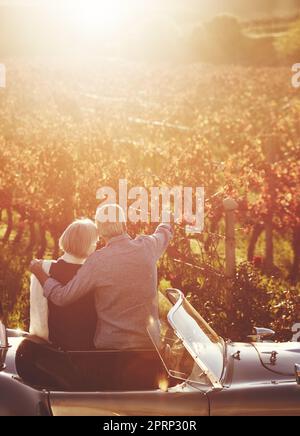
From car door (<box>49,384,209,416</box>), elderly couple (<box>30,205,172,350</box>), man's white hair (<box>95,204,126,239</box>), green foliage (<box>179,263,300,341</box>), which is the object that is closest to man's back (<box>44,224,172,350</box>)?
elderly couple (<box>30,205,172,350</box>)

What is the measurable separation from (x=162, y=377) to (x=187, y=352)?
0.17 m

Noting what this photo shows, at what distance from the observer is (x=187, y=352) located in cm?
416

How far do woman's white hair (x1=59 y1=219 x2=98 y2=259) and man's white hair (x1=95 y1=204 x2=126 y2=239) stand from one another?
67 mm

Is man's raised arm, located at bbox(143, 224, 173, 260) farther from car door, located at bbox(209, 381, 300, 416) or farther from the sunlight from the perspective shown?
the sunlight

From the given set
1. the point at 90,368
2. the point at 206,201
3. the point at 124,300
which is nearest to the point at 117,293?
the point at 124,300

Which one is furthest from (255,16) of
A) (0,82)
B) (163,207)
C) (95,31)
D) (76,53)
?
(163,207)

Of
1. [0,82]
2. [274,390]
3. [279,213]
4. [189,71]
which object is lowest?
[274,390]

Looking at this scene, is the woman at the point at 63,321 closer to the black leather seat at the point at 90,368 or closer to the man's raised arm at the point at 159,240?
the black leather seat at the point at 90,368

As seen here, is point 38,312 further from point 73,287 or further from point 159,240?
point 159,240

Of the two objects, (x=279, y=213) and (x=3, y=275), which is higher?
(x=279, y=213)

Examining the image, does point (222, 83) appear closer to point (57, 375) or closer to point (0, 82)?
point (0, 82)

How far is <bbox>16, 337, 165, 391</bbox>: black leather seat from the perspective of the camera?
416cm

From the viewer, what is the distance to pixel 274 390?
3.98 meters

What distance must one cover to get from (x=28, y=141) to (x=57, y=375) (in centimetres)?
1018
